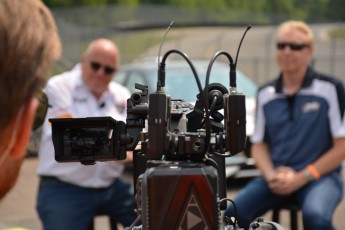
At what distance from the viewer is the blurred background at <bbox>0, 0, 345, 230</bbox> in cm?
3169

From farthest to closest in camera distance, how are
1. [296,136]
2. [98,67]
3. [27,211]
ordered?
1. [27,211]
2. [98,67]
3. [296,136]

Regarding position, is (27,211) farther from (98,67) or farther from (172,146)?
(172,146)

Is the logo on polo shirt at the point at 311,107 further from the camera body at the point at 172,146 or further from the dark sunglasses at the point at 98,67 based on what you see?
the camera body at the point at 172,146

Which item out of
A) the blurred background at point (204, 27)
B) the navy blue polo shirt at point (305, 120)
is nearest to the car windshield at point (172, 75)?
the navy blue polo shirt at point (305, 120)

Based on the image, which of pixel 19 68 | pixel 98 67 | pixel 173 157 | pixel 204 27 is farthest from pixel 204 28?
pixel 19 68

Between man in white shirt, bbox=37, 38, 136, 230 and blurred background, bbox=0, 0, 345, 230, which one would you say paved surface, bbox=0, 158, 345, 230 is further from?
blurred background, bbox=0, 0, 345, 230

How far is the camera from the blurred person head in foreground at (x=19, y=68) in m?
Result: 1.36

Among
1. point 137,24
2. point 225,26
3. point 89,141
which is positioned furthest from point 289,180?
point 225,26

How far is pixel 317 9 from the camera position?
63.3 meters

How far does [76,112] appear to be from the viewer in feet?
17.5

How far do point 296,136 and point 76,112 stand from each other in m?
1.45

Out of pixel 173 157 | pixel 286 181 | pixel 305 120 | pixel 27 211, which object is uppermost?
pixel 173 157

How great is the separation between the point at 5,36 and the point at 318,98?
13.2ft

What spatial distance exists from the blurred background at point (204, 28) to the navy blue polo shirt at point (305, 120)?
52.4 ft
